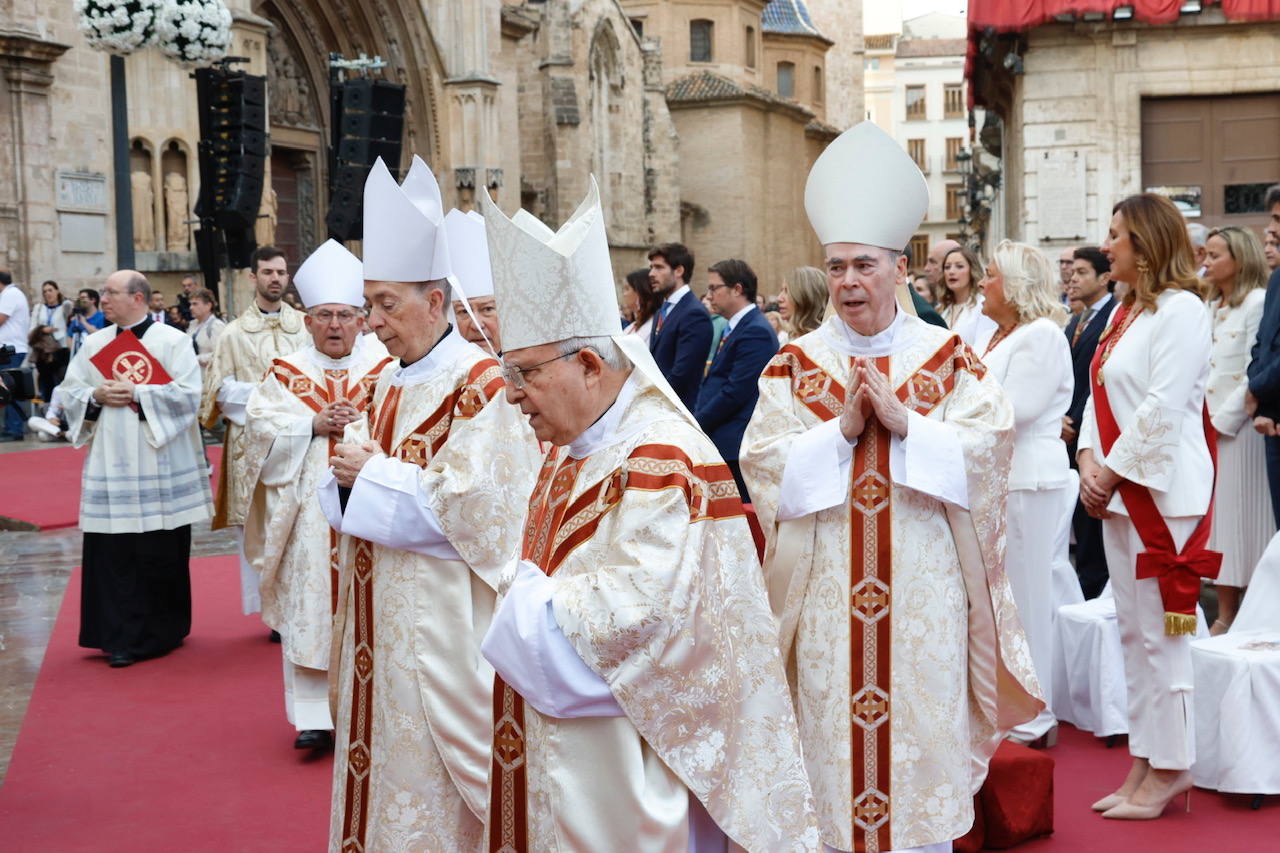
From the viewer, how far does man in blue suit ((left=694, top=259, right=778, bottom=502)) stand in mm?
8320

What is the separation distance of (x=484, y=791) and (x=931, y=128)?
79.3 m

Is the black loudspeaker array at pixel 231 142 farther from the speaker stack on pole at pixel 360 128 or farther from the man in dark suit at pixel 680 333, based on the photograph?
the man in dark suit at pixel 680 333

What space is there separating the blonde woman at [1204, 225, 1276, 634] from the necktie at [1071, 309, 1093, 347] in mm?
635

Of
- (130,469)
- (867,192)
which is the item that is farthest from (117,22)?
(867,192)

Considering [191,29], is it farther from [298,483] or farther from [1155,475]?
[1155,475]

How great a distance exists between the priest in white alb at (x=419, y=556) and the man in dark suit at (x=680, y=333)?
4.72m

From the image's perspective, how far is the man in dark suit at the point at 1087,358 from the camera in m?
7.64

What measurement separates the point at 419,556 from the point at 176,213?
1682cm

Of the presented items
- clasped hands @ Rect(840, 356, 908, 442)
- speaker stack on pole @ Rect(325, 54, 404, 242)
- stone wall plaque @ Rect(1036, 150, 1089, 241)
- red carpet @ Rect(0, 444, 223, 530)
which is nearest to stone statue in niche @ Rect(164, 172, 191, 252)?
speaker stack on pole @ Rect(325, 54, 404, 242)

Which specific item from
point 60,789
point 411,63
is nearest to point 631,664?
point 60,789

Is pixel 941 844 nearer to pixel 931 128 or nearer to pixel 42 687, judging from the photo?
pixel 42 687

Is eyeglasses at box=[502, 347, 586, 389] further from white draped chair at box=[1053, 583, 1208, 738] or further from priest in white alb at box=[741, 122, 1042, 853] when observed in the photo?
white draped chair at box=[1053, 583, 1208, 738]

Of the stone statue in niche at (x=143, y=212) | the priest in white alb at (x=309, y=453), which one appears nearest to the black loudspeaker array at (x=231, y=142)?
the stone statue in niche at (x=143, y=212)

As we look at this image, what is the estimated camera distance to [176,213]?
1952cm
